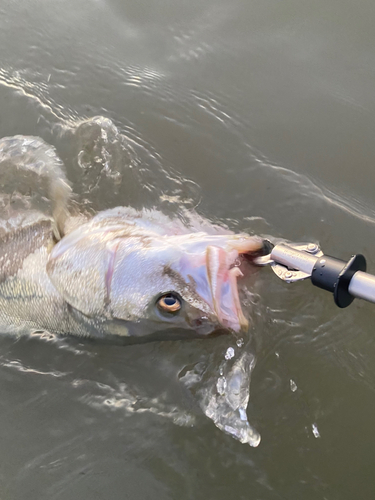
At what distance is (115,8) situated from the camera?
3.87 meters

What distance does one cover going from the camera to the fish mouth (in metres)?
2.14

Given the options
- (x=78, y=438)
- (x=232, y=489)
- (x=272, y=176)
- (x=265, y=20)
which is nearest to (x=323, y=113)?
(x=272, y=176)

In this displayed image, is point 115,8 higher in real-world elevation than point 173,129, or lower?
higher

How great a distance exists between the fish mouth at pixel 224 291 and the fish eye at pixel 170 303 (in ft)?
0.70

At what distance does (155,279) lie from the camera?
7.47ft

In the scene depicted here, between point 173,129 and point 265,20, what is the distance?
4.70 ft

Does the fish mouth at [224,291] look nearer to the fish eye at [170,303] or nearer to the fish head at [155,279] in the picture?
the fish head at [155,279]

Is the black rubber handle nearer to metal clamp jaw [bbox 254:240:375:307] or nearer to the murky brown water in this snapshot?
metal clamp jaw [bbox 254:240:375:307]

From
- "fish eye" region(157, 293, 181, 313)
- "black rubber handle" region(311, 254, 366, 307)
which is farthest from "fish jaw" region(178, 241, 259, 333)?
"black rubber handle" region(311, 254, 366, 307)

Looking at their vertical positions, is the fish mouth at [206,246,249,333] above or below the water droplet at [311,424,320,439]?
above

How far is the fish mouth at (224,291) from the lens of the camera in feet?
7.02

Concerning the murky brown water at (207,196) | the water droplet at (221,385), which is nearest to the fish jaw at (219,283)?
the murky brown water at (207,196)

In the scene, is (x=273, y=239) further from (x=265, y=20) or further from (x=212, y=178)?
(x=265, y=20)

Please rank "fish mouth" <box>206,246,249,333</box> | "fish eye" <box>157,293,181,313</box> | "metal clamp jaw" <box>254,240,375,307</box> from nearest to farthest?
1. "metal clamp jaw" <box>254,240,375,307</box>
2. "fish mouth" <box>206,246,249,333</box>
3. "fish eye" <box>157,293,181,313</box>
